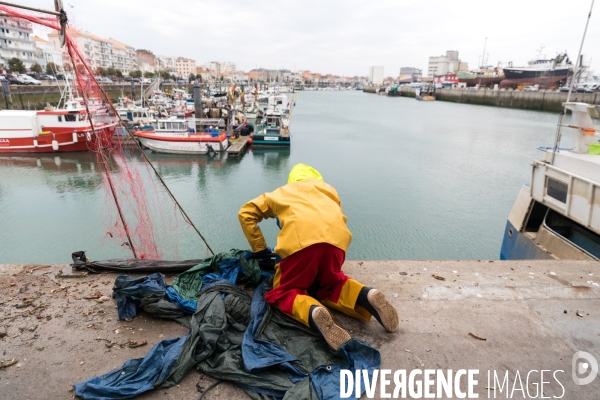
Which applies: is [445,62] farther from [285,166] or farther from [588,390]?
[588,390]

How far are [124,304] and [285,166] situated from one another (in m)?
16.7

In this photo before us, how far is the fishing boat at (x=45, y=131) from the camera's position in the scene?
19016mm

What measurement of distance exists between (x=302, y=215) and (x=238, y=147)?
18.9 meters

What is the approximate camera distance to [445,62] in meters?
149

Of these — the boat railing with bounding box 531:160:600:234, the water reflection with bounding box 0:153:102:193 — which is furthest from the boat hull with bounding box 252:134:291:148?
the boat railing with bounding box 531:160:600:234

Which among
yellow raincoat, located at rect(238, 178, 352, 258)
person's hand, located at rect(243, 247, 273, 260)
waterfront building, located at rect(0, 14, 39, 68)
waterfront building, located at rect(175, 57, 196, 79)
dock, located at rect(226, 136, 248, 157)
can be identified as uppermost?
waterfront building, located at rect(175, 57, 196, 79)

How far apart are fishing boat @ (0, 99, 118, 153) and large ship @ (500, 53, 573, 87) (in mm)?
64867

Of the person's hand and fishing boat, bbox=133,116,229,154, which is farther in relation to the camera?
fishing boat, bbox=133,116,229,154

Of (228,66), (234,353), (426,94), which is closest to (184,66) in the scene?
(228,66)

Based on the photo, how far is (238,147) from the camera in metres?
20.8

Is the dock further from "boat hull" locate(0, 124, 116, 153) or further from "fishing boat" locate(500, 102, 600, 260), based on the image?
"fishing boat" locate(500, 102, 600, 260)

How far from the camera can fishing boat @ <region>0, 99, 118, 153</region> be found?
1902 cm

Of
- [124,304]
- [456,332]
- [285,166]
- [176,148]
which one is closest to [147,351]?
[124,304]

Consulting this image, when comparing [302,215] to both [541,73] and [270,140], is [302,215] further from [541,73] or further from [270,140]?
[541,73]
